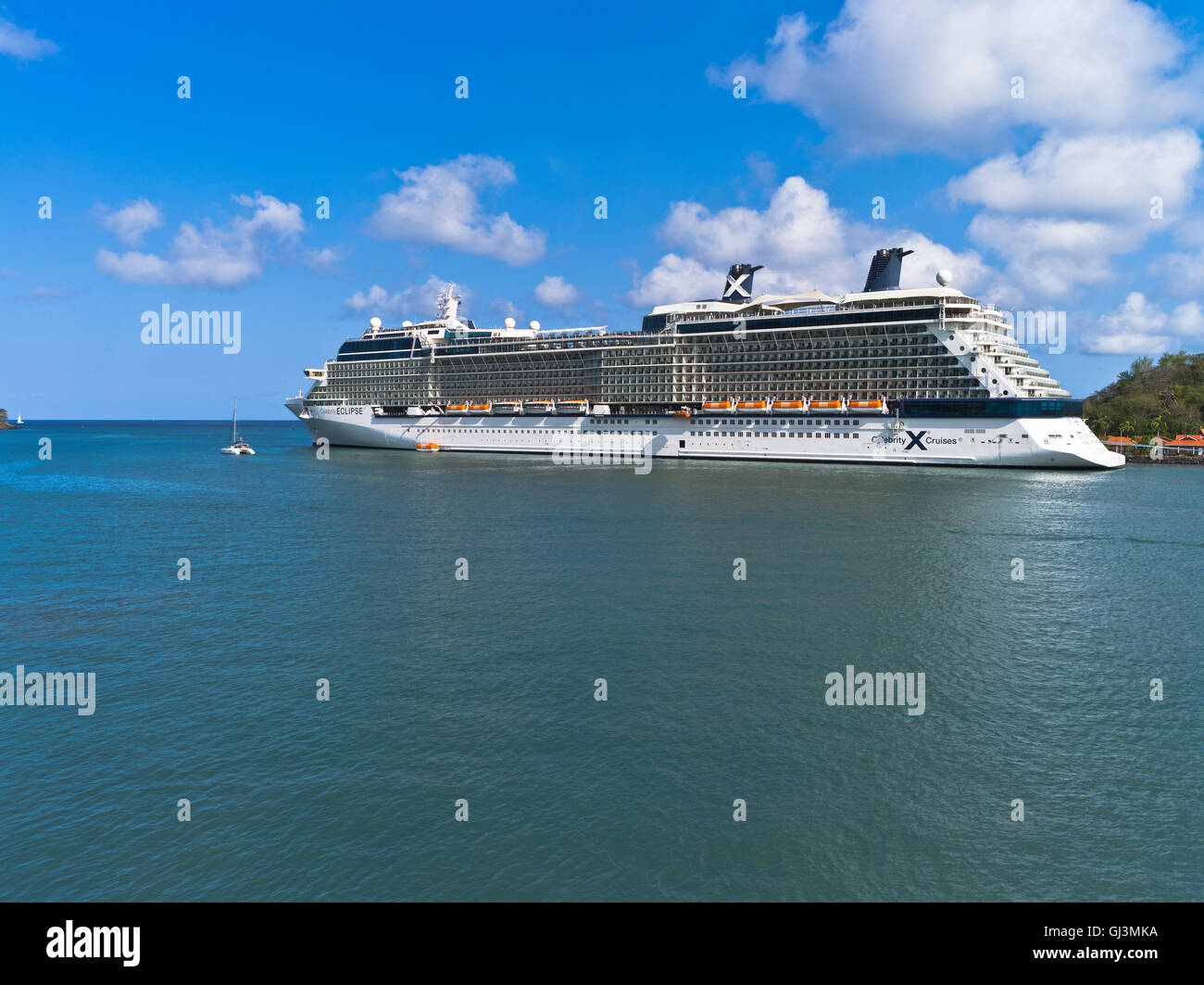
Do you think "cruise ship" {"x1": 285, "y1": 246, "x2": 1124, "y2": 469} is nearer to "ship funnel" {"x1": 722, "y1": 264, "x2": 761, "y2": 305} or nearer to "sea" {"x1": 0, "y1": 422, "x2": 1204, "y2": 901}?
"ship funnel" {"x1": 722, "y1": 264, "x2": 761, "y2": 305}

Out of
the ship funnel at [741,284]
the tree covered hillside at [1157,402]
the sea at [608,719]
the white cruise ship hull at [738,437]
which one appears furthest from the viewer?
the tree covered hillside at [1157,402]

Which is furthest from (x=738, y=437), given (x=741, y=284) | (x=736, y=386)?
(x=741, y=284)

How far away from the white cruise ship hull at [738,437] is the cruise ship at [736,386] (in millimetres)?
176

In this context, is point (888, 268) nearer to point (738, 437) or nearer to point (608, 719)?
point (738, 437)

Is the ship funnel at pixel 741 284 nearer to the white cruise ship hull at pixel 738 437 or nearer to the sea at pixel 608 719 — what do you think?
the white cruise ship hull at pixel 738 437

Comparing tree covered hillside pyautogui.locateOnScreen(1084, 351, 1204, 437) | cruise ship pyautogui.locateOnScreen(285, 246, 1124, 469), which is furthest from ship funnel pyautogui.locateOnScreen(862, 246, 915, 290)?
tree covered hillside pyautogui.locateOnScreen(1084, 351, 1204, 437)

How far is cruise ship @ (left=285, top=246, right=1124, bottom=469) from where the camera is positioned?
7219 centimetres

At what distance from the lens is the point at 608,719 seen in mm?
17578

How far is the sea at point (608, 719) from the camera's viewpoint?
12.3 m

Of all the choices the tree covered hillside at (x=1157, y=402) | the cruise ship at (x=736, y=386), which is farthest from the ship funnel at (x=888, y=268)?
the tree covered hillside at (x=1157, y=402)

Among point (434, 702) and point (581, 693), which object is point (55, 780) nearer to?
point (434, 702)

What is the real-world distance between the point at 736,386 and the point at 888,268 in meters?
21.2
